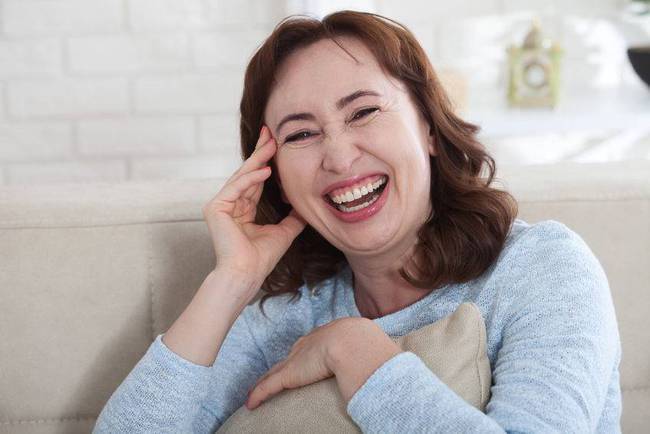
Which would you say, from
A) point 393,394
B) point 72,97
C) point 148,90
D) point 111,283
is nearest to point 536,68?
point 148,90

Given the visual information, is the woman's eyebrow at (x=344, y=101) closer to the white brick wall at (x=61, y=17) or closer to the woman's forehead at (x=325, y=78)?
the woman's forehead at (x=325, y=78)

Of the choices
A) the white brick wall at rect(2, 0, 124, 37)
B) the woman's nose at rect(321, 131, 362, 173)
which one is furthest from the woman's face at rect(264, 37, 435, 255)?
the white brick wall at rect(2, 0, 124, 37)

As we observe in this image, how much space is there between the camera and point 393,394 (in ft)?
3.67

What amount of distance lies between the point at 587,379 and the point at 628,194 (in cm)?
58

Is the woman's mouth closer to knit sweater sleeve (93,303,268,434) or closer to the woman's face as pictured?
the woman's face

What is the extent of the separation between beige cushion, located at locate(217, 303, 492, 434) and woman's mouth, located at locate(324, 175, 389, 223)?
0.81 feet

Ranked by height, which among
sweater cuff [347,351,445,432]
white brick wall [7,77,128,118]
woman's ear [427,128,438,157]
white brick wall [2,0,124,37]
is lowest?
white brick wall [7,77,128,118]

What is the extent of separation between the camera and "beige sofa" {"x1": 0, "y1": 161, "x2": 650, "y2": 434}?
158 cm

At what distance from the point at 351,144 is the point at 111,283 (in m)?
0.51

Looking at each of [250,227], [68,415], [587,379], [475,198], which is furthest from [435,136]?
[68,415]

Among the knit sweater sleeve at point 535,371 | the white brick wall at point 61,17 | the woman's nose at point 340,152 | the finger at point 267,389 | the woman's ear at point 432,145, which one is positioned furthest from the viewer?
the white brick wall at point 61,17

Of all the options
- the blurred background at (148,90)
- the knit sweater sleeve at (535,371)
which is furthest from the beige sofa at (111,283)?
the blurred background at (148,90)

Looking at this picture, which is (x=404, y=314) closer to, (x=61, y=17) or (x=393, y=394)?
(x=393, y=394)

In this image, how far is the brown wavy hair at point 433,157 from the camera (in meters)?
1.41
